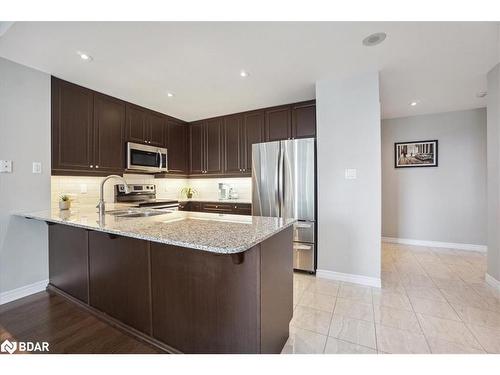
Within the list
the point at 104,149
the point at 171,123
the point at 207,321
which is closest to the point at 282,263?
the point at 207,321

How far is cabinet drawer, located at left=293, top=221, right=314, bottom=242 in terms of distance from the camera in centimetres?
282

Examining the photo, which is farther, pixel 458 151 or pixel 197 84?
pixel 458 151

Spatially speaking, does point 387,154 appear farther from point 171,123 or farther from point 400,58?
point 171,123

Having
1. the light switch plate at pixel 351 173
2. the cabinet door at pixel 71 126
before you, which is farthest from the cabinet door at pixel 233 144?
the cabinet door at pixel 71 126

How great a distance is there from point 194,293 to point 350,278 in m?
2.01

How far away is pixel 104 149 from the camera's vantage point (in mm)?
2957

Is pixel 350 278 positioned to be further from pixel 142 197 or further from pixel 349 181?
pixel 142 197

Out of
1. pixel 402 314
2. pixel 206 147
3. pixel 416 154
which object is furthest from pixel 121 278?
pixel 416 154

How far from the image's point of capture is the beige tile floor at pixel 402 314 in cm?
155

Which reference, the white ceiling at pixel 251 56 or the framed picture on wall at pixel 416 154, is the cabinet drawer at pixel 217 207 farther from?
the framed picture on wall at pixel 416 154

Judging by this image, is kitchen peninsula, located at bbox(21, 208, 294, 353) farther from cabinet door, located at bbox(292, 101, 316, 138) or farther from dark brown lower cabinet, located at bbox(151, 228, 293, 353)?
cabinet door, located at bbox(292, 101, 316, 138)

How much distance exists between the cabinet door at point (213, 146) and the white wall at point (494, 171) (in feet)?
11.7

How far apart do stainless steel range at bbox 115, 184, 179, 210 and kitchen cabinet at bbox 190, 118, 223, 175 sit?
852 mm
